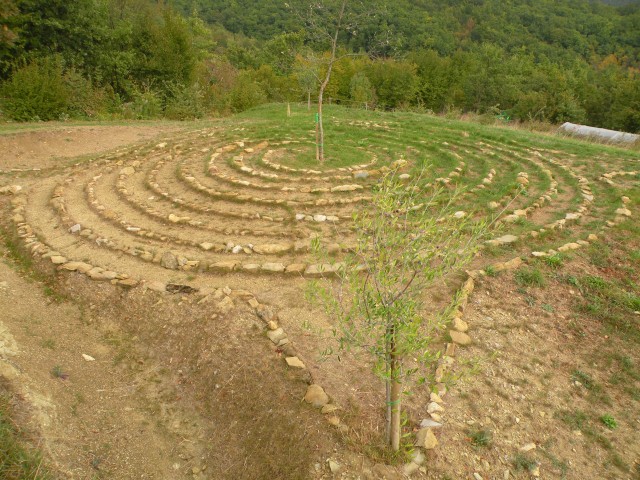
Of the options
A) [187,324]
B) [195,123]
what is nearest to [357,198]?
[187,324]

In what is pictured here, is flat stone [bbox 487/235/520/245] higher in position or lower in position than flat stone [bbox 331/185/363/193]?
lower

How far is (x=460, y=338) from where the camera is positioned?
5934mm

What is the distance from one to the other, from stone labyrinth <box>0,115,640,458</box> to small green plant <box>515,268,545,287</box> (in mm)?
293

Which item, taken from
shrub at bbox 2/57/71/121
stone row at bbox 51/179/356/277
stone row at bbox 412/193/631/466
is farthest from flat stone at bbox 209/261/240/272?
shrub at bbox 2/57/71/121

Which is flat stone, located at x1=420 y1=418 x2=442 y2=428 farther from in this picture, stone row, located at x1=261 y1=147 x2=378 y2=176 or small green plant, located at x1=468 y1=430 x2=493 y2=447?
stone row, located at x1=261 y1=147 x2=378 y2=176

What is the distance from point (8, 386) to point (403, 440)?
185 inches

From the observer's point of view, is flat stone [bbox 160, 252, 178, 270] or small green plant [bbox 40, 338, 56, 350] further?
flat stone [bbox 160, 252, 178, 270]

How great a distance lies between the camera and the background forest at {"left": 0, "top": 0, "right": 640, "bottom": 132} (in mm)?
18438

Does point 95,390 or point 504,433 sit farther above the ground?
point 504,433

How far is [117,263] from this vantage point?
25.3 ft

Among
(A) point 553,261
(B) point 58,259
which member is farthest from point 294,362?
(A) point 553,261

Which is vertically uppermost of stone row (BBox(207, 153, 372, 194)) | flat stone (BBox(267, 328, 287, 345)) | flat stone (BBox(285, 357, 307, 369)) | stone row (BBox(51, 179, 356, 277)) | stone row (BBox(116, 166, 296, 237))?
stone row (BBox(207, 153, 372, 194))

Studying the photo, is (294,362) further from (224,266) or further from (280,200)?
(280,200)

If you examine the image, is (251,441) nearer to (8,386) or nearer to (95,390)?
(95,390)
